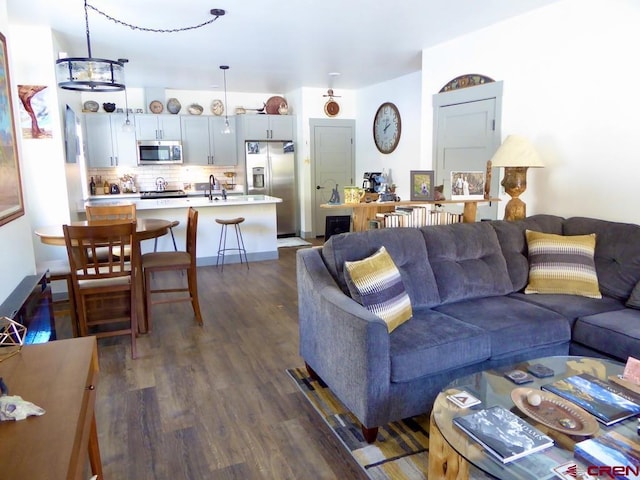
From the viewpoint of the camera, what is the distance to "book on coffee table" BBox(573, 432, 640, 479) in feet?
4.50

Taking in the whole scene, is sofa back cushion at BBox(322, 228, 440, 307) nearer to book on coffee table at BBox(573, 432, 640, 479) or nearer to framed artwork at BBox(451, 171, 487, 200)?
framed artwork at BBox(451, 171, 487, 200)

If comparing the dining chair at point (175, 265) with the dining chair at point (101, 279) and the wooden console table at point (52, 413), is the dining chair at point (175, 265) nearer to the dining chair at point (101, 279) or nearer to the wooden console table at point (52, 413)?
the dining chair at point (101, 279)

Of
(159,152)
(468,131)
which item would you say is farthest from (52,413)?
(159,152)

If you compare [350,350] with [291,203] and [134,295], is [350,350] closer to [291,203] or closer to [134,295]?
[134,295]

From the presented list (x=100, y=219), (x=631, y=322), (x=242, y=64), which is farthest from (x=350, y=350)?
(x=242, y=64)

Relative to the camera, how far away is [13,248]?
236 cm

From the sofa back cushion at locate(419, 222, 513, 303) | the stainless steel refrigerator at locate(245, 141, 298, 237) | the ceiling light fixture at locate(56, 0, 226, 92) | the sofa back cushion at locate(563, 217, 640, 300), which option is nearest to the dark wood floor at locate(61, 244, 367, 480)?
the sofa back cushion at locate(419, 222, 513, 303)

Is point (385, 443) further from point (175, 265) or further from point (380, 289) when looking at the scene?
point (175, 265)

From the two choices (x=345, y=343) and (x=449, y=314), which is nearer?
(x=345, y=343)

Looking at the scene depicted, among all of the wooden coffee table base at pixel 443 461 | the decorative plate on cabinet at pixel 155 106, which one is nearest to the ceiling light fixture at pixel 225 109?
the decorative plate on cabinet at pixel 155 106

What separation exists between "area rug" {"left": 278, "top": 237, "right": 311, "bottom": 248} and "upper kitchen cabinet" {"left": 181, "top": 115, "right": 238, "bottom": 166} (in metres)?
1.63

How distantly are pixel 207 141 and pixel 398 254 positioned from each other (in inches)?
223

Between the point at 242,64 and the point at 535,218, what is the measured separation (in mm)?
4003

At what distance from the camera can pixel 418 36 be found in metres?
4.57
